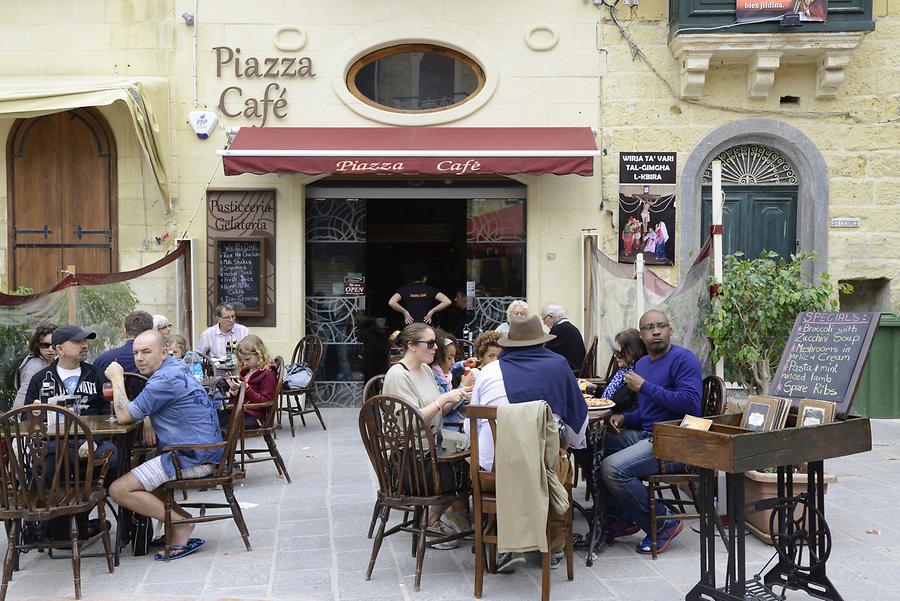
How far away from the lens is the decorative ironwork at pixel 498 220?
10117 millimetres

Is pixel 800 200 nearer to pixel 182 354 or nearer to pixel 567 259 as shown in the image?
pixel 567 259

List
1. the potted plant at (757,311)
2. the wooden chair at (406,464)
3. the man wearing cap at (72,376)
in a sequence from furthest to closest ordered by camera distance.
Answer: the potted plant at (757,311) < the man wearing cap at (72,376) < the wooden chair at (406,464)

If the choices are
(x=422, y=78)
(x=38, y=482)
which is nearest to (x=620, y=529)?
(x=38, y=482)

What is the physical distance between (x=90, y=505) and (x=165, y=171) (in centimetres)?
580

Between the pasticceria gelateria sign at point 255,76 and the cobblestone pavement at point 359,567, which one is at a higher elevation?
the pasticceria gelateria sign at point 255,76

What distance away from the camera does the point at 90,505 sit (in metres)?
4.60

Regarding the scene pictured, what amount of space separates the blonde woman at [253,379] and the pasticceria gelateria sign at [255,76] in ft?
11.4

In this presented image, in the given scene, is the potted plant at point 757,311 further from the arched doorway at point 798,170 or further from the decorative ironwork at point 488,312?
the decorative ironwork at point 488,312

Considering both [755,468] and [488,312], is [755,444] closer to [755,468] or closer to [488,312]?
[755,468]

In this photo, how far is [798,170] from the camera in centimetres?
981

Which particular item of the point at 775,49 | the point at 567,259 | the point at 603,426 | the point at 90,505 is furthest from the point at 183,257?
the point at 775,49

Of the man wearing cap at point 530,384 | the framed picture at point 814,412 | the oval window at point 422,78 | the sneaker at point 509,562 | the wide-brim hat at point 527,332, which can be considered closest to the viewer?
the framed picture at point 814,412

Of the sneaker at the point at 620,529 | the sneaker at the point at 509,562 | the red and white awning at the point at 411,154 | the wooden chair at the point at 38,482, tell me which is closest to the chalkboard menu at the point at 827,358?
the sneaker at the point at 620,529

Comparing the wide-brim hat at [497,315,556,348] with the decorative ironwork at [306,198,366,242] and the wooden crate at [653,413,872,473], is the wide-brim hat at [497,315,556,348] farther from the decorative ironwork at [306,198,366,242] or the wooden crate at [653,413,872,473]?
the decorative ironwork at [306,198,366,242]
